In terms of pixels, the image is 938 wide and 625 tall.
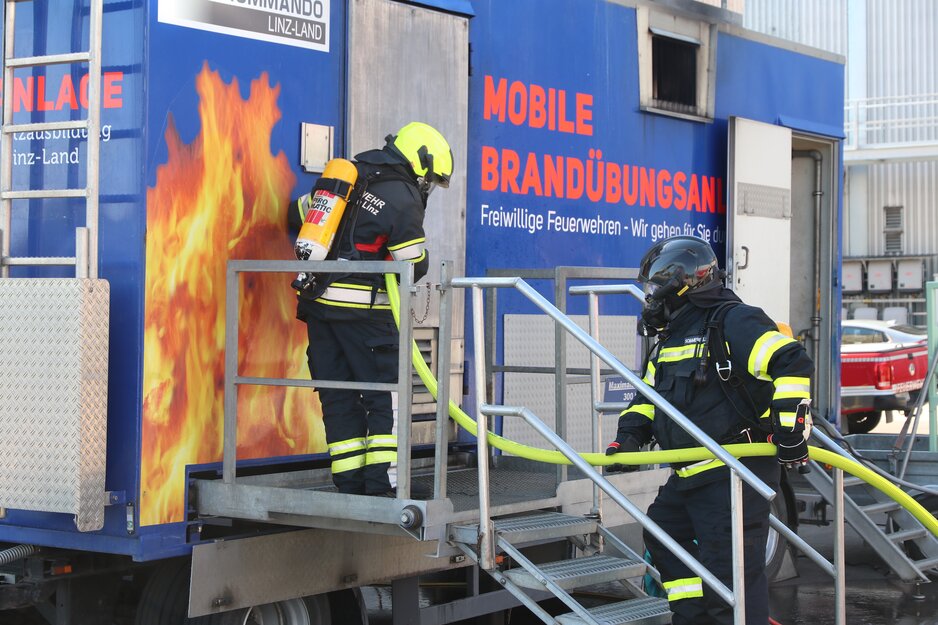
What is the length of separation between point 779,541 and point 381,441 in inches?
169

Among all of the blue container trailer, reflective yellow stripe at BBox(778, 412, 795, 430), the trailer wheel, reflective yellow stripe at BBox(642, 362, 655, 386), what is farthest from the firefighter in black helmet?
the trailer wheel

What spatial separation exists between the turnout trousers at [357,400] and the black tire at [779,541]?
3.83 metres

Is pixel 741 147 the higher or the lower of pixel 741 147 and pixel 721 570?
the higher

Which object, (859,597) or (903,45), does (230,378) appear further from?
(903,45)

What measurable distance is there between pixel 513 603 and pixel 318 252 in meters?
2.27

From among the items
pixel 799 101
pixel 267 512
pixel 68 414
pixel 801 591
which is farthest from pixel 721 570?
pixel 799 101

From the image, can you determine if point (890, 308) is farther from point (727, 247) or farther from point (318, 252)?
point (318, 252)

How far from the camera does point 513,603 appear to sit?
249 inches

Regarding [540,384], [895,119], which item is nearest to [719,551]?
[540,384]

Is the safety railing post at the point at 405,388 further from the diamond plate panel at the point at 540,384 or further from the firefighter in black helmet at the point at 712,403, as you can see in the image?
the diamond plate panel at the point at 540,384

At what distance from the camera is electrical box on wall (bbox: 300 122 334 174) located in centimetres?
555

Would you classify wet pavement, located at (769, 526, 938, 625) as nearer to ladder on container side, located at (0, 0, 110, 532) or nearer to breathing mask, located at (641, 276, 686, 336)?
breathing mask, located at (641, 276, 686, 336)

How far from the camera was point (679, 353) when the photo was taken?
192 inches

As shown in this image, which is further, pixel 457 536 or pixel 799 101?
pixel 799 101
